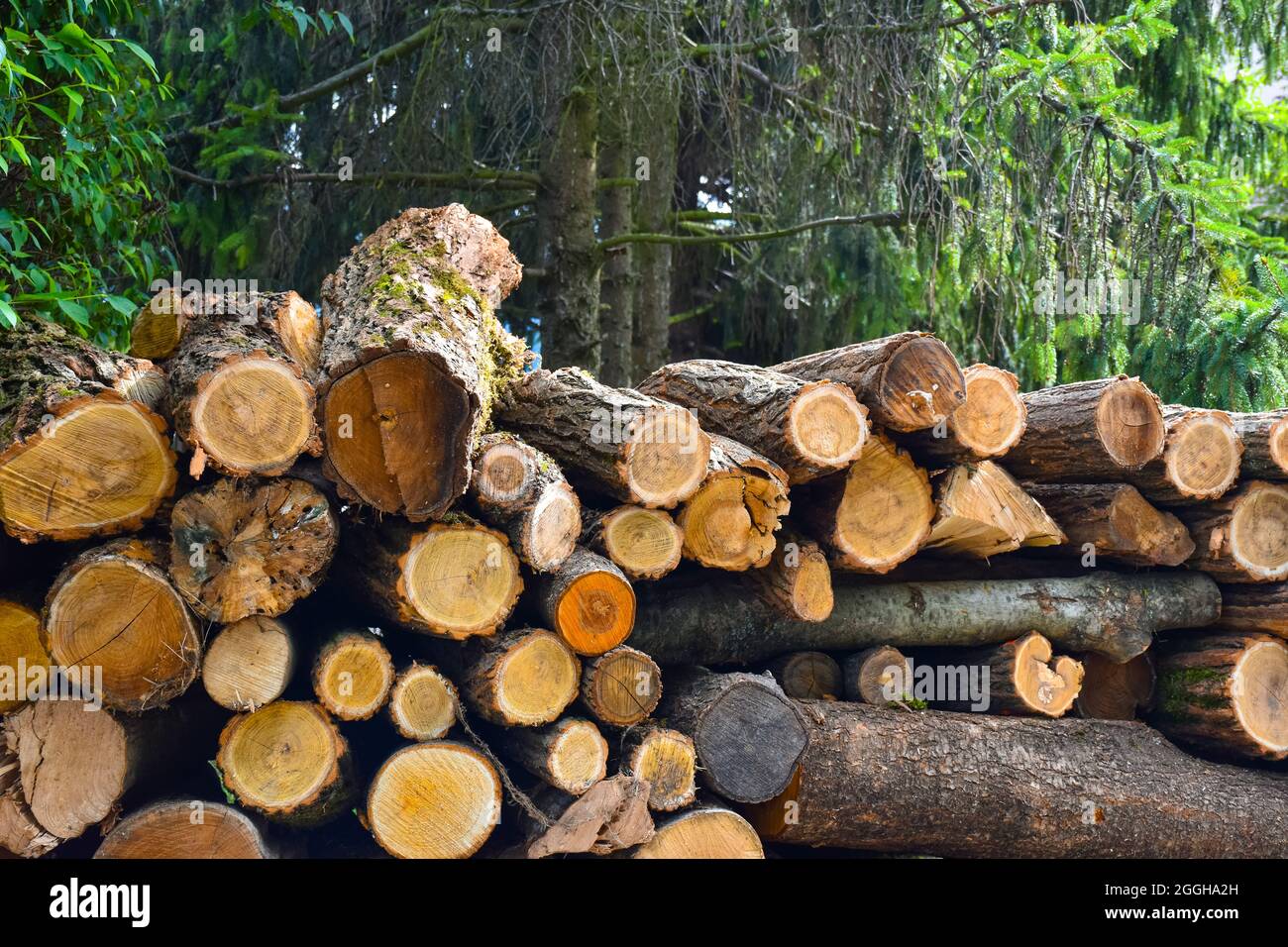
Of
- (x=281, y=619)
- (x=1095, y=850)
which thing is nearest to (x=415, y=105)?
(x=281, y=619)

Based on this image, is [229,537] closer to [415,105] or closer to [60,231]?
[60,231]

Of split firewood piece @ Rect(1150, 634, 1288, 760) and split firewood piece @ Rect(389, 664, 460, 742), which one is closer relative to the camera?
split firewood piece @ Rect(389, 664, 460, 742)

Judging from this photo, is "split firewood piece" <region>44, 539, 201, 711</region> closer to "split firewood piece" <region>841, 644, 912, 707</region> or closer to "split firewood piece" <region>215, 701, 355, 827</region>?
"split firewood piece" <region>215, 701, 355, 827</region>

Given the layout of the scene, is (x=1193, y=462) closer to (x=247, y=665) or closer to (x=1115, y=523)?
(x=1115, y=523)

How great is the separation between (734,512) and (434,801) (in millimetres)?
1387

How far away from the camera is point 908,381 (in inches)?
168

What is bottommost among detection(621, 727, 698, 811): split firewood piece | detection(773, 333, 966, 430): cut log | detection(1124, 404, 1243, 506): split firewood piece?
detection(621, 727, 698, 811): split firewood piece

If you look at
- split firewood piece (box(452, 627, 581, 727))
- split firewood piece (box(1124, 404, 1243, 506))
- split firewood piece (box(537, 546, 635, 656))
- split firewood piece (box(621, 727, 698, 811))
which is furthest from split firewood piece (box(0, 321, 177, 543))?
split firewood piece (box(1124, 404, 1243, 506))

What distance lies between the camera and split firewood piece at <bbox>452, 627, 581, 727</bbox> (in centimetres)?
372

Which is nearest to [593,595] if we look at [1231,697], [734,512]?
[734,512]

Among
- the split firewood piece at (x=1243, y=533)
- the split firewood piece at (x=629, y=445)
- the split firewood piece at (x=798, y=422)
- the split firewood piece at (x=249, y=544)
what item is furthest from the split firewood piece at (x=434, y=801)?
the split firewood piece at (x=1243, y=533)

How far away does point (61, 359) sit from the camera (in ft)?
12.2

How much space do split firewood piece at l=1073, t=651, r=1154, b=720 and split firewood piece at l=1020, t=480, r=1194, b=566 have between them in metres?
0.51
